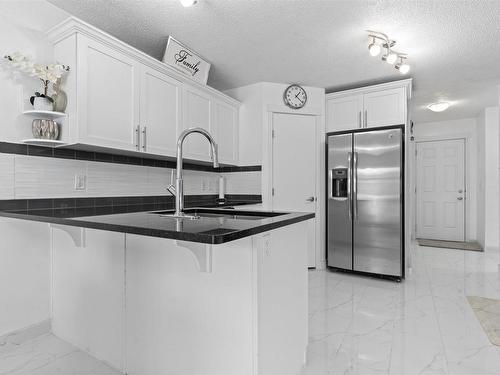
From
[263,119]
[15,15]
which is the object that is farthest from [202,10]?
[263,119]

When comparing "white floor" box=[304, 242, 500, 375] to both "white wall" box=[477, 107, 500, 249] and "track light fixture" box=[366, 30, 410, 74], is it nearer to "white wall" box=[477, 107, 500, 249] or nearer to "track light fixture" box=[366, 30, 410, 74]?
"white wall" box=[477, 107, 500, 249]

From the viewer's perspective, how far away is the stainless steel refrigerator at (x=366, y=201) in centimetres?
333

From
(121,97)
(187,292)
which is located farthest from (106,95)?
(187,292)

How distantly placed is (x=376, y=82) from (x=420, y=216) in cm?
357

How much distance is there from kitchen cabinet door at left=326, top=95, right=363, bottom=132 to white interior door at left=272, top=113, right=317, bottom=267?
0.77 ft

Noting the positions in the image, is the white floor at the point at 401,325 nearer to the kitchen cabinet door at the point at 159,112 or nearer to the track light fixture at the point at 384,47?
the kitchen cabinet door at the point at 159,112

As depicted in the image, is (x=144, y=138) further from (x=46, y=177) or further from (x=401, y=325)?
(x=401, y=325)

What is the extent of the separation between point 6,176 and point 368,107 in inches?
143

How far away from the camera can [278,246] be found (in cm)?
146

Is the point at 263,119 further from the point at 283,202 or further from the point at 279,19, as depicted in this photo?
the point at 279,19

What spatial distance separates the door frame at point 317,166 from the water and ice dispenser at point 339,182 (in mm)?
229

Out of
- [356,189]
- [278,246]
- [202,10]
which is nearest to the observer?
[278,246]

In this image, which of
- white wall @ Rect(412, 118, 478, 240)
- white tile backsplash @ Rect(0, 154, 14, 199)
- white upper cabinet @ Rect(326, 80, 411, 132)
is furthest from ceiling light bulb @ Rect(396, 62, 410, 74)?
white wall @ Rect(412, 118, 478, 240)

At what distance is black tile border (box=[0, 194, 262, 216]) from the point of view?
6.35 ft
